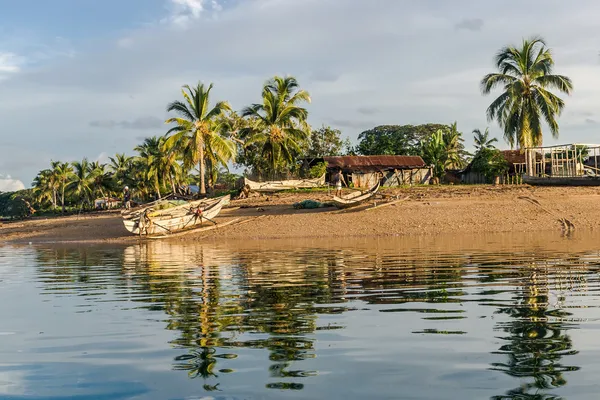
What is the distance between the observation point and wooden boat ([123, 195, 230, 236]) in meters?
32.3

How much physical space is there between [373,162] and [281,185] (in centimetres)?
1178

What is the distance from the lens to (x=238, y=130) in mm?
55562

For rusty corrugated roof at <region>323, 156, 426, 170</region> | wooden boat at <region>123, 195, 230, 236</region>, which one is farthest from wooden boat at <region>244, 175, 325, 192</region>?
wooden boat at <region>123, 195, 230, 236</region>

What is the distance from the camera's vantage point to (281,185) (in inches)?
1778

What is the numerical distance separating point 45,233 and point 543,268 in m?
30.1

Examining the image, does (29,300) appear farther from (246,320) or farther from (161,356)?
(161,356)

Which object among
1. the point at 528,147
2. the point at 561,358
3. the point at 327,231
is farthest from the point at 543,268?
the point at 528,147

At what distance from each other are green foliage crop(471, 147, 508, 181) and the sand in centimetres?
1261

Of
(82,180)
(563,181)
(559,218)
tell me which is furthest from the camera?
(82,180)

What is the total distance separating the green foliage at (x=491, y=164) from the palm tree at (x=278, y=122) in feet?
48.3

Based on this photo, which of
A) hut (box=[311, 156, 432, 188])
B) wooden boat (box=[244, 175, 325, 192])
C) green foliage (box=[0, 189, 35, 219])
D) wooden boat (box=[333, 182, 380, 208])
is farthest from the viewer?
green foliage (box=[0, 189, 35, 219])

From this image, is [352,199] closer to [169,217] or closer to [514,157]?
[169,217]

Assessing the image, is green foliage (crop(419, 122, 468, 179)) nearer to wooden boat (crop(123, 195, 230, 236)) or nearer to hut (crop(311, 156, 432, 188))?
hut (crop(311, 156, 432, 188))

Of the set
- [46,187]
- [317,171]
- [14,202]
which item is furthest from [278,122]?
[14,202]
